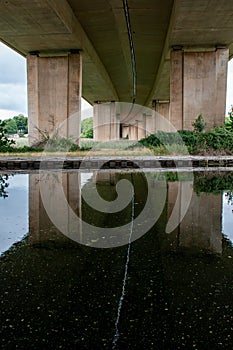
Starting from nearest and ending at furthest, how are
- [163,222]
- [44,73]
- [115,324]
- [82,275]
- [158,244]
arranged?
[115,324], [82,275], [158,244], [163,222], [44,73]

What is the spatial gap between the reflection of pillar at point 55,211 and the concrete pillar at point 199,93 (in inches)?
481

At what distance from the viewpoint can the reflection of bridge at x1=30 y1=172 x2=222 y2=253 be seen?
13.9 ft

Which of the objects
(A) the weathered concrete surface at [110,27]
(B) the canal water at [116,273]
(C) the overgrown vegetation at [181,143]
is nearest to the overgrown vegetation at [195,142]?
(C) the overgrown vegetation at [181,143]

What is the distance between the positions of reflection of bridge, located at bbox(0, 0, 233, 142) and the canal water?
10253 millimetres

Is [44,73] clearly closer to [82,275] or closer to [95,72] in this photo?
[95,72]

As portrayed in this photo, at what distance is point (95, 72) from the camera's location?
26.1 m

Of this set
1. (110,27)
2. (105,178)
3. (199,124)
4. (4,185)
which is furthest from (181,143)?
(4,185)

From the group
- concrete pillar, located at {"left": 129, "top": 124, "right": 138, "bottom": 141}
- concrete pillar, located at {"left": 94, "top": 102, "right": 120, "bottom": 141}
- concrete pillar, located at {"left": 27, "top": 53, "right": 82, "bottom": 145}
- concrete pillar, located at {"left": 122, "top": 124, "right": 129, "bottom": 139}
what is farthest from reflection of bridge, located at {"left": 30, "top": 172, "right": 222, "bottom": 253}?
concrete pillar, located at {"left": 122, "top": 124, "right": 129, "bottom": 139}

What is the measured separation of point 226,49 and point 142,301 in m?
19.2

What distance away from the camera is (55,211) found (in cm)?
577

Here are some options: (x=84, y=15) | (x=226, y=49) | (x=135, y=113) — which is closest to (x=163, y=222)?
(x=84, y=15)

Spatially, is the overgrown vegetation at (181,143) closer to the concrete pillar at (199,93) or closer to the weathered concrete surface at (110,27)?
the concrete pillar at (199,93)

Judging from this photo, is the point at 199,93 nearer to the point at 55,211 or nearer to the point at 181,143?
the point at 181,143

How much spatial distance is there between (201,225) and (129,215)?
1138 millimetres
